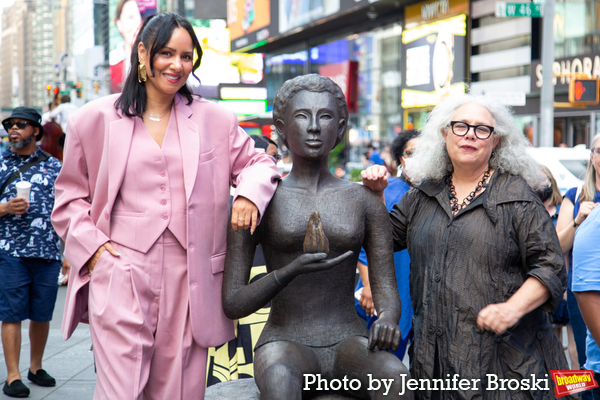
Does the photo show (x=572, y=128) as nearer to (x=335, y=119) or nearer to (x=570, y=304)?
(x=570, y=304)

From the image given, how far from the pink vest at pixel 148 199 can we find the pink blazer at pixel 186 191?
1.5 inches

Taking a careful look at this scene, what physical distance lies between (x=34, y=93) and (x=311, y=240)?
446ft

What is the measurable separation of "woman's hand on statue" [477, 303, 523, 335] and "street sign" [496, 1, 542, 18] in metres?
7.34

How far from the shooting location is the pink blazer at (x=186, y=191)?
8.03 feet

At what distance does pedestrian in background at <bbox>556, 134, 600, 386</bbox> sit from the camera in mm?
4223

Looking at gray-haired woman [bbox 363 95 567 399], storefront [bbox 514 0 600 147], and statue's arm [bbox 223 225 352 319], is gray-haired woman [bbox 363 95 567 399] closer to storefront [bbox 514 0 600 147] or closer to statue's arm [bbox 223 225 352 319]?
statue's arm [bbox 223 225 352 319]

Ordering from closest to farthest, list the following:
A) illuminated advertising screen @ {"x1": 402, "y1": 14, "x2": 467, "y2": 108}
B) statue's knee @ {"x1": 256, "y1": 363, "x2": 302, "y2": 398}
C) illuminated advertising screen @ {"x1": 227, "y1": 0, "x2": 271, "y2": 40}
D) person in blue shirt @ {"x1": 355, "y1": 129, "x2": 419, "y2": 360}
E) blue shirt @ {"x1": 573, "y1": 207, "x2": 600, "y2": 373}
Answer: statue's knee @ {"x1": 256, "y1": 363, "x2": 302, "y2": 398} → blue shirt @ {"x1": 573, "y1": 207, "x2": 600, "y2": 373} → person in blue shirt @ {"x1": 355, "y1": 129, "x2": 419, "y2": 360} → illuminated advertising screen @ {"x1": 402, "y1": 14, "x2": 467, "y2": 108} → illuminated advertising screen @ {"x1": 227, "y1": 0, "x2": 271, "y2": 40}

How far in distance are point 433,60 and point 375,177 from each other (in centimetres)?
1481

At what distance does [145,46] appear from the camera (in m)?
2.48

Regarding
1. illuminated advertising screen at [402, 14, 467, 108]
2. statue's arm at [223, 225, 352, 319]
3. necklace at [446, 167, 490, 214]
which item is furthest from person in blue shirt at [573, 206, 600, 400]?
illuminated advertising screen at [402, 14, 467, 108]

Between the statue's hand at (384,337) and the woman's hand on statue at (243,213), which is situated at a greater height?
the woman's hand on statue at (243,213)

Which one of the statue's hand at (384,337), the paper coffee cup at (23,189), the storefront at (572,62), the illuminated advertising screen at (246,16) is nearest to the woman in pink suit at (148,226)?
the statue's hand at (384,337)

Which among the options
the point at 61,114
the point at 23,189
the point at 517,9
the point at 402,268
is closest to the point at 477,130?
the point at 402,268

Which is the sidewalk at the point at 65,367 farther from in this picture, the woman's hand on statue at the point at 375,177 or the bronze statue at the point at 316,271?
the woman's hand on statue at the point at 375,177
